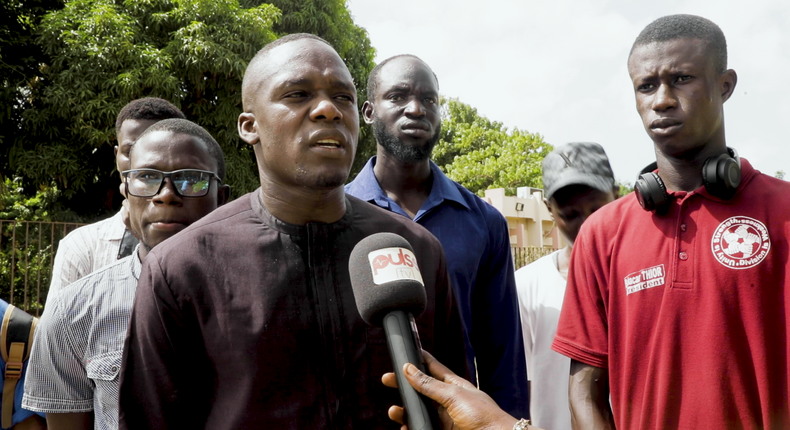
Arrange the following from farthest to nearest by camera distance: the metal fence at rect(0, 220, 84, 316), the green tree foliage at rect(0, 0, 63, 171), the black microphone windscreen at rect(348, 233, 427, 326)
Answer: the green tree foliage at rect(0, 0, 63, 171) → the metal fence at rect(0, 220, 84, 316) → the black microphone windscreen at rect(348, 233, 427, 326)

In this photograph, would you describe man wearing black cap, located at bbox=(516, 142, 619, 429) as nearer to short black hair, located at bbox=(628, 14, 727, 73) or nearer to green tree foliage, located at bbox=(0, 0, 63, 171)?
short black hair, located at bbox=(628, 14, 727, 73)

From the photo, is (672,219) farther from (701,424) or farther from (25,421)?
(25,421)

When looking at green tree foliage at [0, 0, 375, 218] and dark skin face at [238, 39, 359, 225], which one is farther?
green tree foliage at [0, 0, 375, 218]

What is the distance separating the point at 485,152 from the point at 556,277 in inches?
1353

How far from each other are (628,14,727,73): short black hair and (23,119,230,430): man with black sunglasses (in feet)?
6.57

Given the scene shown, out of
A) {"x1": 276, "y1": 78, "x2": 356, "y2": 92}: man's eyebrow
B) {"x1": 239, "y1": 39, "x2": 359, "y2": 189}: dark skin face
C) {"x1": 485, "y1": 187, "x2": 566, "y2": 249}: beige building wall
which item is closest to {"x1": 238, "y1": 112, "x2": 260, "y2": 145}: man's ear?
{"x1": 239, "y1": 39, "x2": 359, "y2": 189}: dark skin face

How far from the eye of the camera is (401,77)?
3.95 meters

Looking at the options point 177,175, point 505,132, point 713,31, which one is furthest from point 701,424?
point 505,132

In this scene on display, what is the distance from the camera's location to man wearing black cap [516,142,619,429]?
12.6 ft

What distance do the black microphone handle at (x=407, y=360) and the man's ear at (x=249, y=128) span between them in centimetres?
92

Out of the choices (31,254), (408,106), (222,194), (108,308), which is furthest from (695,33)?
(31,254)

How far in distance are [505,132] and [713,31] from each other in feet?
129

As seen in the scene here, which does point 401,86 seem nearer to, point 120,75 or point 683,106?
point 683,106

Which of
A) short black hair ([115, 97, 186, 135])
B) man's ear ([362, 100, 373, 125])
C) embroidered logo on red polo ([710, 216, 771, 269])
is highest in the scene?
short black hair ([115, 97, 186, 135])
